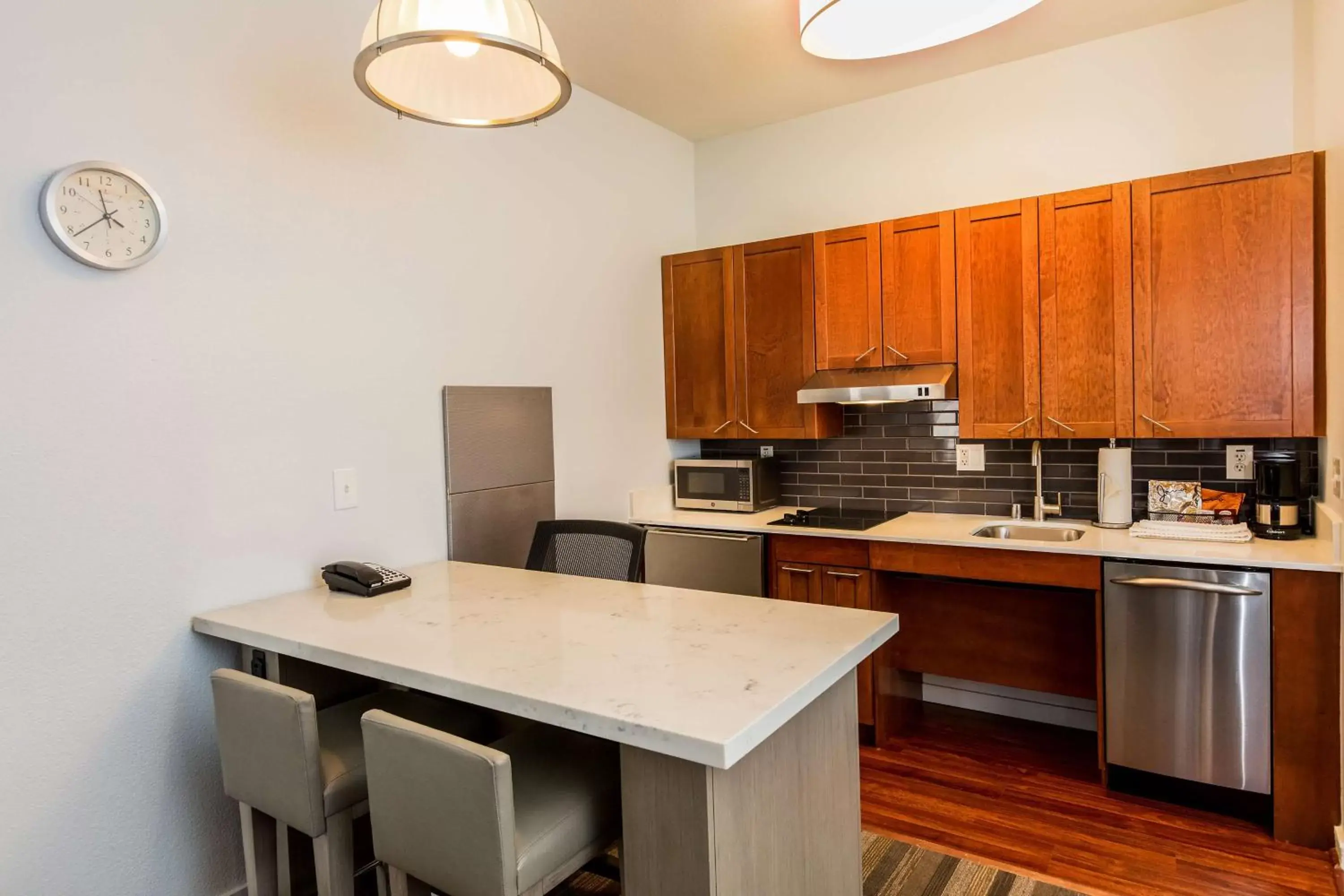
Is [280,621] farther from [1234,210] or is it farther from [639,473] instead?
[1234,210]

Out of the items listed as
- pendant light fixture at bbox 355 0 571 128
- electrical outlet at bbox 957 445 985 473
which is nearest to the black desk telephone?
pendant light fixture at bbox 355 0 571 128

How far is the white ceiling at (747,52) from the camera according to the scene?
2.83m

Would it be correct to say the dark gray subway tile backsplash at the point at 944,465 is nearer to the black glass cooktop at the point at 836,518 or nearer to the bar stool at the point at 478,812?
the black glass cooktop at the point at 836,518

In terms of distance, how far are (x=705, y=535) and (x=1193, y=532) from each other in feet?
6.06

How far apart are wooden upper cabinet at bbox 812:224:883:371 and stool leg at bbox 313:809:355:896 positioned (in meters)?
2.62

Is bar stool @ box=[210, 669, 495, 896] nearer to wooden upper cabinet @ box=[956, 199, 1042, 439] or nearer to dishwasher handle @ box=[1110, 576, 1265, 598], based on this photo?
dishwasher handle @ box=[1110, 576, 1265, 598]

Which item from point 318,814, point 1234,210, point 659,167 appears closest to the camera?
point 318,814

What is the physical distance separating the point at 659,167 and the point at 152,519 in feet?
9.44

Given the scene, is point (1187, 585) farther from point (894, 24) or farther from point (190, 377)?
point (190, 377)

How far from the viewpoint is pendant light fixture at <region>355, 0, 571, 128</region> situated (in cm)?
141

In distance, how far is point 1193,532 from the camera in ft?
9.00

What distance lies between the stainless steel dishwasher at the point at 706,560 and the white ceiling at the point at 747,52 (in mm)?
1982

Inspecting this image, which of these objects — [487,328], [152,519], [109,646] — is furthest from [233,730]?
[487,328]

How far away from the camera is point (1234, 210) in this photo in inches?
105
